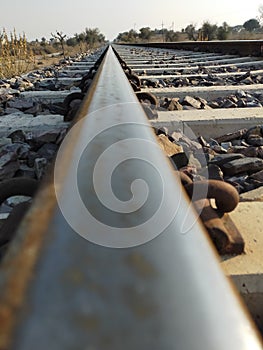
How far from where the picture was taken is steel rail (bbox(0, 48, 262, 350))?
42 cm

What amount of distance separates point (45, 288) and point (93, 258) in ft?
0.26

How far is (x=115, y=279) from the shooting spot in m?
0.49

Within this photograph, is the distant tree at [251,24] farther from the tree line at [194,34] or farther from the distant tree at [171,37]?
the distant tree at [171,37]

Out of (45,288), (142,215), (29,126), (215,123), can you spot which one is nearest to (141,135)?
(142,215)

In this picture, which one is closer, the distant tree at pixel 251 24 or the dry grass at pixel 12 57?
the dry grass at pixel 12 57

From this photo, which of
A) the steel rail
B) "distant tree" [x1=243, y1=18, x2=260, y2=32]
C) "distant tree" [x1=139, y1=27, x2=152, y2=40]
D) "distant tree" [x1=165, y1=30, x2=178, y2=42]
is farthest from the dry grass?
Result: "distant tree" [x1=243, y1=18, x2=260, y2=32]

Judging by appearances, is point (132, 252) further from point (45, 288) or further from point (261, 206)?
point (261, 206)

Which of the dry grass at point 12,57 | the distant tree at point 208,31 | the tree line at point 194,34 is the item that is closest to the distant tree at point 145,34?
the tree line at point 194,34

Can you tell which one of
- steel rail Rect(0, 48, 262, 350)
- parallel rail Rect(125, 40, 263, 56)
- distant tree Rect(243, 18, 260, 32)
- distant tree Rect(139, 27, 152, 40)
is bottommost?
distant tree Rect(243, 18, 260, 32)

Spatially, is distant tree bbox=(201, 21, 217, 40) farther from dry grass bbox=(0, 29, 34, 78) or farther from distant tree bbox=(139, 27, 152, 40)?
dry grass bbox=(0, 29, 34, 78)

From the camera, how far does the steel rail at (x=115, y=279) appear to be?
42 centimetres

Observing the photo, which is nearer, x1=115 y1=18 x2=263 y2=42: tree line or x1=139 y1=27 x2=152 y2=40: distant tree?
x1=115 y1=18 x2=263 y2=42: tree line

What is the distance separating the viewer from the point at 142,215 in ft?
2.23

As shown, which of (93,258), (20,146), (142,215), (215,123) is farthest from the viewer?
(215,123)
